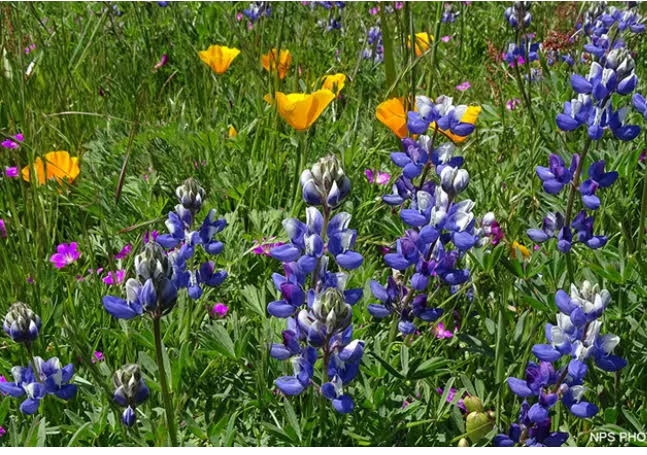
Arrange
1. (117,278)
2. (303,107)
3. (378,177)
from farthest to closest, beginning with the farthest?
(378,177), (303,107), (117,278)

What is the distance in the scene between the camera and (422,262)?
5.71 feet

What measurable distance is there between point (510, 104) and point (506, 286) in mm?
1829

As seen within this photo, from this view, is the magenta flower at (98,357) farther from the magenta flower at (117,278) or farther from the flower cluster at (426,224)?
the flower cluster at (426,224)

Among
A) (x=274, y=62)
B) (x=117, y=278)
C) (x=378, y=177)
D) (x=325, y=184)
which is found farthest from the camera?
(x=274, y=62)

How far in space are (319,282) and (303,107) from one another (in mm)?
1041

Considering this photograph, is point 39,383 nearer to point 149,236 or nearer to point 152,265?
point 152,265

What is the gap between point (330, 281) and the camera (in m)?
1.50


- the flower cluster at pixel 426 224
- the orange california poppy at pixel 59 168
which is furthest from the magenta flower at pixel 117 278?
the flower cluster at pixel 426 224

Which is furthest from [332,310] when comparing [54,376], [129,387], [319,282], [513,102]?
[513,102]

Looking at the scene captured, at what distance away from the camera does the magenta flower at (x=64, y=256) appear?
2.34m

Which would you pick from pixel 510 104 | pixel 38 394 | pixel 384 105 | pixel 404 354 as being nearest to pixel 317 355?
pixel 404 354

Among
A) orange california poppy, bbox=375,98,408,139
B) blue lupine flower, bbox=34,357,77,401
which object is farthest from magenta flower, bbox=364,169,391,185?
blue lupine flower, bbox=34,357,77,401

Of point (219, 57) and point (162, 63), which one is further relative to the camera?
point (162, 63)
